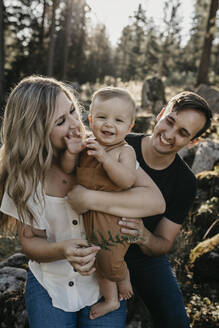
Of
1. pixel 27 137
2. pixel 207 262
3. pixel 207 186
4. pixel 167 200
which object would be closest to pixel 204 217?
pixel 207 186

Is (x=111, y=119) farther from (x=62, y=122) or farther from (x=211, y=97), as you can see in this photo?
(x=211, y=97)

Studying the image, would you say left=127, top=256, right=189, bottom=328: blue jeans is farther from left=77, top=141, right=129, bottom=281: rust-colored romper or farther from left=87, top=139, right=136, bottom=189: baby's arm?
left=87, top=139, right=136, bottom=189: baby's arm

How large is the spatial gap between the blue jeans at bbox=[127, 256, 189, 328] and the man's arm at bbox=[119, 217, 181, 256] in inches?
6.9

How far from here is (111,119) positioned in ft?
6.93

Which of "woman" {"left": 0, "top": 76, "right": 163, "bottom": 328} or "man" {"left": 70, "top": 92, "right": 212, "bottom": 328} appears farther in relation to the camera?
"man" {"left": 70, "top": 92, "right": 212, "bottom": 328}

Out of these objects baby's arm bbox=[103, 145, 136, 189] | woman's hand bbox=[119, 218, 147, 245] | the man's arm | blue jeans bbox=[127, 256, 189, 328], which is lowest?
blue jeans bbox=[127, 256, 189, 328]

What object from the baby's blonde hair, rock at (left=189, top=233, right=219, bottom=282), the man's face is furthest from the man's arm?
rock at (left=189, top=233, right=219, bottom=282)

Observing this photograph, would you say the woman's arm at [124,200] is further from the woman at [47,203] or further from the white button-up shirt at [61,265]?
the white button-up shirt at [61,265]

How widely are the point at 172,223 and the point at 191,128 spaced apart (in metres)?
0.92

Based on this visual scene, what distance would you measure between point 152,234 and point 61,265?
2.71ft

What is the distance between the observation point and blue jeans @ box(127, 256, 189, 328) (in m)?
2.57

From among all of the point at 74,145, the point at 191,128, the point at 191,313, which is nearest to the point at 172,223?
the point at 191,128

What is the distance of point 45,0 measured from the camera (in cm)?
2270

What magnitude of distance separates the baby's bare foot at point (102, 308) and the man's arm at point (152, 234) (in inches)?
19.8
